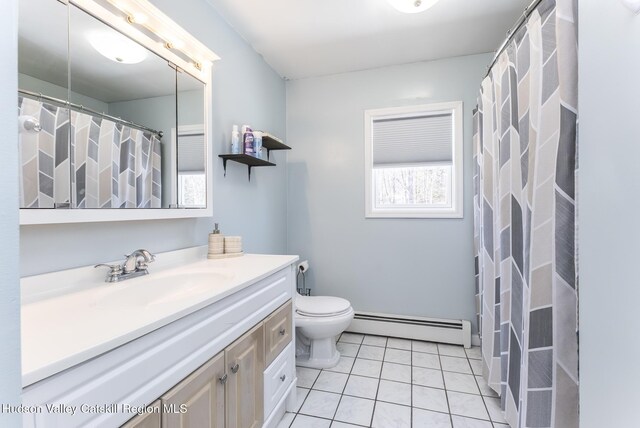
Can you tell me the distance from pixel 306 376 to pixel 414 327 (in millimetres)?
1029

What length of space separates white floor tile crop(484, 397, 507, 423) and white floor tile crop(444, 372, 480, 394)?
88 millimetres

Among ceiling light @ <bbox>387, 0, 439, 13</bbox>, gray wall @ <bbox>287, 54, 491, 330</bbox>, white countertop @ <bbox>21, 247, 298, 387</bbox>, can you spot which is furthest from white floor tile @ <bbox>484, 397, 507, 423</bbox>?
ceiling light @ <bbox>387, 0, 439, 13</bbox>

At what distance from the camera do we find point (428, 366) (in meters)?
2.02

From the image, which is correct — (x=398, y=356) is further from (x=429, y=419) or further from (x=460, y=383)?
(x=429, y=419)

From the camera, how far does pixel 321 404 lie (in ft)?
5.36

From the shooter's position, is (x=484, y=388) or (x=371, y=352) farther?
(x=371, y=352)

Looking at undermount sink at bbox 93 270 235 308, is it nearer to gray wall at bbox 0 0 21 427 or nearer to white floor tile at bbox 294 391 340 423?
gray wall at bbox 0 0 21 427

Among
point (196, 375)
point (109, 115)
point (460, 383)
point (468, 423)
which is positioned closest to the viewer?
point (196, 375)

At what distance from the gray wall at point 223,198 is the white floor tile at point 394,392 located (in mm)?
1282

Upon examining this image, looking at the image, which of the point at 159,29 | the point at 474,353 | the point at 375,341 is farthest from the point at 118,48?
the point at 474,353

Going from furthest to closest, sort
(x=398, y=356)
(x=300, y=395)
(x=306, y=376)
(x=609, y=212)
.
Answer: (x=398, y=356) < (x=306, y=376) < (x=300, y=395) < (x=609, y=212)

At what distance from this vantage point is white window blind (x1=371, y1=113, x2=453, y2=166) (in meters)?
2.39

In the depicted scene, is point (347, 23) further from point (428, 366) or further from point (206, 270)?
point (428, 366)

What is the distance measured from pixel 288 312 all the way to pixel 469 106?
2129 mm
